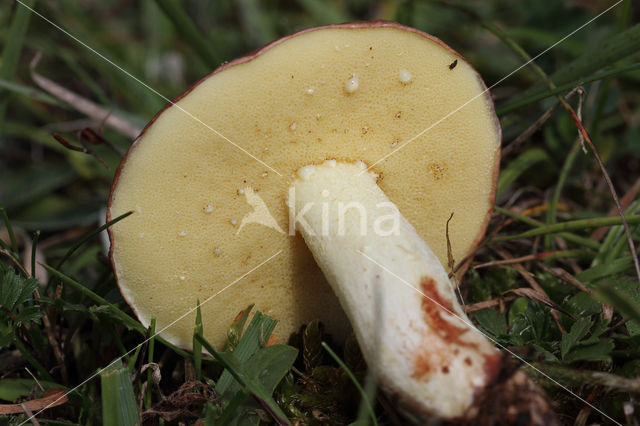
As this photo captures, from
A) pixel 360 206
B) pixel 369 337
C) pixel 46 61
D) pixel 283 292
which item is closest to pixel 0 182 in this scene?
pixel 46 61

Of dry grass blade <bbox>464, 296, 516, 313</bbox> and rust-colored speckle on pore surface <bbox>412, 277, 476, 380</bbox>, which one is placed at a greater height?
rust-colored speckle on pore surface <bbox>412, 277, 476, 380</bbox>

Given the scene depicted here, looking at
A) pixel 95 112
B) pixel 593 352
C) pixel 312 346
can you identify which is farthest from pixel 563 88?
pixel 95 112

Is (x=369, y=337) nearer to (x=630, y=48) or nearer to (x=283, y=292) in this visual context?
(x=283, y=292)

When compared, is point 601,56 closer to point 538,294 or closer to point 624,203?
point 624,203

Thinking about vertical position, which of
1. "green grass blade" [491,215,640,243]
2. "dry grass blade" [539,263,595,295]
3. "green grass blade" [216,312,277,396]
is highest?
"green grass blade" [491,215,640,243]

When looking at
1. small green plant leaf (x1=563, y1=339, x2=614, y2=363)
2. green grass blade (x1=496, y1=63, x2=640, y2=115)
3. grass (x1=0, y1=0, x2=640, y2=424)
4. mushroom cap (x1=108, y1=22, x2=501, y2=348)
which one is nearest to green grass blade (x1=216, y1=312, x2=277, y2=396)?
grass (x1=0, y1=0, x2=640, y2=424)

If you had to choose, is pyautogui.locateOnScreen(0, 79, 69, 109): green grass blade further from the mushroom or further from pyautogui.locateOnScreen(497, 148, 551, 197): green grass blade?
pyautogui.locateOnScreen(497, 148, 551, 197): green grass blade
